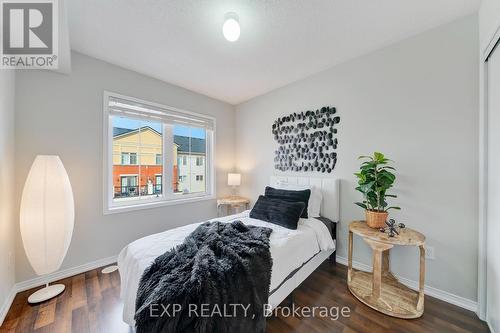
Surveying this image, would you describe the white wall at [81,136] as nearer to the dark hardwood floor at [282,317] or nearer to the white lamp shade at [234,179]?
the dark hardwood floor at [282,317]

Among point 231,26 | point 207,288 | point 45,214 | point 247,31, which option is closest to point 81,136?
point 45,214

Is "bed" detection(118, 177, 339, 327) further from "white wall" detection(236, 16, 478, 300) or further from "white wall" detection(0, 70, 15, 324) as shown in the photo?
"white wall" detection(0, 70, 15, 324)

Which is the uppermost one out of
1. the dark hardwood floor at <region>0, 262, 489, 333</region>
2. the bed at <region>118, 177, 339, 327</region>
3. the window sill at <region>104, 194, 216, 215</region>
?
the window sill at <region>104, 194, 216, 215</region>

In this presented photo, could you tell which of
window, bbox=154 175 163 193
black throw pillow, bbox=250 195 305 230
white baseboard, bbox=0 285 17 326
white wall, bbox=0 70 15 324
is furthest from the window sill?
black throw pillow, bbox=250 195 305 230

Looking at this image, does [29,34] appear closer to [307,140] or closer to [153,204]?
[153,204]

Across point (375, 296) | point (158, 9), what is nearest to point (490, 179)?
point (375, 296)

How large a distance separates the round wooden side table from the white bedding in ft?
1.31

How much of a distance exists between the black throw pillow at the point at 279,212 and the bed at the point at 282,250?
0.21 ft

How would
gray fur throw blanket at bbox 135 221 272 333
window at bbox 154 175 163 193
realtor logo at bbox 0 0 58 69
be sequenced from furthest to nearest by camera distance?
window at bbox 154 175 163 193 < realtor logo at bbox 0 0 58 69 < gray fur throw blanket at bbox 135 221 272 333

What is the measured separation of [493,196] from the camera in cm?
144

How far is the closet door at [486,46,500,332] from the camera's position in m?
1.37

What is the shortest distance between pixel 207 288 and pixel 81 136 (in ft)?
7.72

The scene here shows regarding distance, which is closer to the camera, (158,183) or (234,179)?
(158,183)

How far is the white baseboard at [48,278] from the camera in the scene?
167cm
